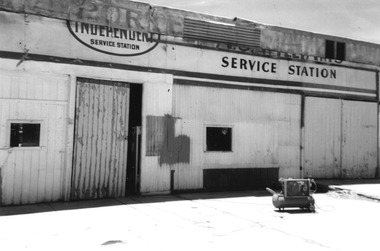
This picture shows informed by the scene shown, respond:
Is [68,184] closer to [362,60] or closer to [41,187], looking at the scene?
[41,187]

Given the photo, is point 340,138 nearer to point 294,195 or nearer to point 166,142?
point 294,195

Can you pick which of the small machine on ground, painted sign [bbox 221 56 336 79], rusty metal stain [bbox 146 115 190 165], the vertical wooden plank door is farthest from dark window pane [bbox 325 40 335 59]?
the small machine on ground

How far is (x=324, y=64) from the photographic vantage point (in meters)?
13.0

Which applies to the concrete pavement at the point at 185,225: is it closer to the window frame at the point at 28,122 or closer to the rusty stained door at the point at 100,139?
the rusty stained door at the point at 100,139

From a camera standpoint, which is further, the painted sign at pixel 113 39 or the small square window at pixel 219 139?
the small square window at pixel 219 139

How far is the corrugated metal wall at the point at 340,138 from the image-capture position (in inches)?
502

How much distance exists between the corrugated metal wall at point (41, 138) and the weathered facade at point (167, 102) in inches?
1.0

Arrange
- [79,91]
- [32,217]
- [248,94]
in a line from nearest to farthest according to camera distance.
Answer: [32,217], [79,91], [248,94]

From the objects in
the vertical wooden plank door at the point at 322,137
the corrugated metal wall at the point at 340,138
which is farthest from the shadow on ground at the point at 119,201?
the corrugated metal wall at the point at 340,138

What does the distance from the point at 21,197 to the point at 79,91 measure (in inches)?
114

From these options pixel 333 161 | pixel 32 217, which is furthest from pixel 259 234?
pixel 333 161

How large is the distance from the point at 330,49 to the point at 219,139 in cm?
553

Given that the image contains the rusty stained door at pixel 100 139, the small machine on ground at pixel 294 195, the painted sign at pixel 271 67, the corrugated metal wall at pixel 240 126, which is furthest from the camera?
the painted sign at pixel 271 67

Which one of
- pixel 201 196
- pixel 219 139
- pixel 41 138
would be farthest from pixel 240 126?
pixel 41 138
